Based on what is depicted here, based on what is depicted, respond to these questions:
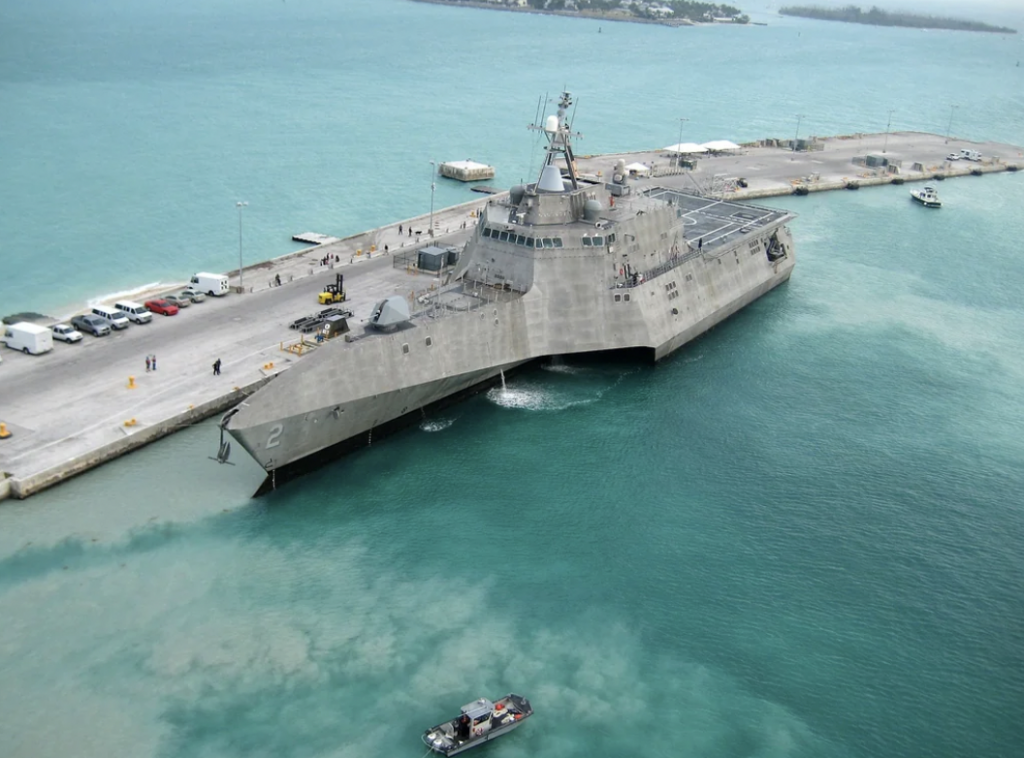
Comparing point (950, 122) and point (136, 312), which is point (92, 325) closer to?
point (136, 312)

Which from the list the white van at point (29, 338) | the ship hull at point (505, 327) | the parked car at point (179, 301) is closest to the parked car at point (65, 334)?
the white van at point (29, 338)

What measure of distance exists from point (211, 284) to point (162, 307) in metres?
3.57

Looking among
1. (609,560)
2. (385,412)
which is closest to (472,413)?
(385,412)

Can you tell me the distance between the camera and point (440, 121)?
118312 mm

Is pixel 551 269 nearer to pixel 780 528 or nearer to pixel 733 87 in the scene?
pixel 780 528

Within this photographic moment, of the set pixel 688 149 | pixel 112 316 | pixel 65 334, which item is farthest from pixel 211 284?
pixel 688 149

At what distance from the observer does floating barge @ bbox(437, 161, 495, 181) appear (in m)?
90.8

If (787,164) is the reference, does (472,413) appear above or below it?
below

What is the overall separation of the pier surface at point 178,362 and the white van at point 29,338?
0.45 m

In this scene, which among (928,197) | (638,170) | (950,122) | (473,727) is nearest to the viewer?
(473,727)

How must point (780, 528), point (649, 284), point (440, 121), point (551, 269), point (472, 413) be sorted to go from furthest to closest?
point (440, 121)
point (649, 284)
point (551, 269)
point (472, 413)
point (780, 528)

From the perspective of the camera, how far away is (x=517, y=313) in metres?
46.4

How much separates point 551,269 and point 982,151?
96.8 metres

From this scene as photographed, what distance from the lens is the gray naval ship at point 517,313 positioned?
38062mm
